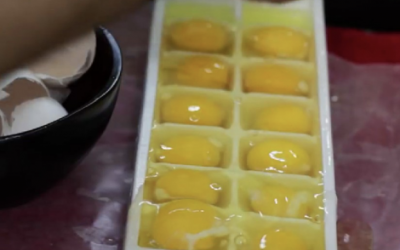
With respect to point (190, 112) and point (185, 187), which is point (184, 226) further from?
point (190, 112)

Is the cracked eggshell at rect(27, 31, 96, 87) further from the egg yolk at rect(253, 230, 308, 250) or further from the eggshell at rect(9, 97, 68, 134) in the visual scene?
the egg yolk at rect(253, 230, 308, 250)

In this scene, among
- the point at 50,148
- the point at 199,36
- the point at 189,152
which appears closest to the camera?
the point at 50,148

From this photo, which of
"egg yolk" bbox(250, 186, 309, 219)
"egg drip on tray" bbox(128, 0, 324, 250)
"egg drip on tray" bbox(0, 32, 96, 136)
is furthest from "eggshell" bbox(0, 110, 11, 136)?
"egg yolk" bbox(250, 186, 309, 219)

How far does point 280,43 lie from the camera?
0.79 m

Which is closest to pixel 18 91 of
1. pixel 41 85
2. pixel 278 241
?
pixel 41 85

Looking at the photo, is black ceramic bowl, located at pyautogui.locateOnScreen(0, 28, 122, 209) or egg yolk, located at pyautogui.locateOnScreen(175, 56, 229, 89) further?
egg yolk, located at pyautogui.locateOnScreen(175, 56, 229, 89)

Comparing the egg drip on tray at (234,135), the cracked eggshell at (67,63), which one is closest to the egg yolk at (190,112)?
the egg drip on tray at (234,135)

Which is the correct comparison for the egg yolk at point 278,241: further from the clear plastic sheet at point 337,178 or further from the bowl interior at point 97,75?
the bowl interior at point 97,75

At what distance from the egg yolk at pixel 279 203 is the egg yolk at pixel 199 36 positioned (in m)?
0.23

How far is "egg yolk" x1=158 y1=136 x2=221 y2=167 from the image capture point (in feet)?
2.14

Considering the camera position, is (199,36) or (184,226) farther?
(199,36)

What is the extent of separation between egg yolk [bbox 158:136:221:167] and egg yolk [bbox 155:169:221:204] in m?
0.03

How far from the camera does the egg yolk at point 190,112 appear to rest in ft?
2.27

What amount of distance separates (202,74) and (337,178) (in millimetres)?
198
